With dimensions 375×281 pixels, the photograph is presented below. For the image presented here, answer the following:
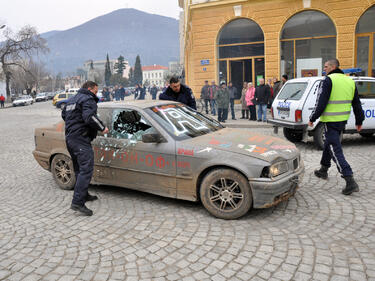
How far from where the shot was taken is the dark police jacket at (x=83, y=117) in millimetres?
4730

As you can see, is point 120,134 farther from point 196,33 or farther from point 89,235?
point 196,33

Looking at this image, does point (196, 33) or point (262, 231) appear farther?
point (196, 33)

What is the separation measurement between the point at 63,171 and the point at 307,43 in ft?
52.8

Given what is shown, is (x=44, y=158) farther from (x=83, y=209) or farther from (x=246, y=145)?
(x=246, y=145)

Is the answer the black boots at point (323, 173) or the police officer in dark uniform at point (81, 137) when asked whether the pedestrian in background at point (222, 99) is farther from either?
the police officer in dark uniform at point (81, 137)

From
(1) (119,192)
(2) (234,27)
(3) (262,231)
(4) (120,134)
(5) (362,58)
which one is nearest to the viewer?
(3) (262,231)

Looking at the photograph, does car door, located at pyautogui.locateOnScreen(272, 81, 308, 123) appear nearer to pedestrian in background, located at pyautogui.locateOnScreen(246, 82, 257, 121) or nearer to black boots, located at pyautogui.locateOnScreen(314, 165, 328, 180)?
black boots, located at pyautogui.locateOnScreen(314, 165, 328, 180)

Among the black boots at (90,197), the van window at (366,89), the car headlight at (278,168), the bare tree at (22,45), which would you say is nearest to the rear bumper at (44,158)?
the black boots at (90,197)

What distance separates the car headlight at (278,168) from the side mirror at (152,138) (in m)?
1.52

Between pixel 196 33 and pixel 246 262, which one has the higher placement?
pixel 196 33

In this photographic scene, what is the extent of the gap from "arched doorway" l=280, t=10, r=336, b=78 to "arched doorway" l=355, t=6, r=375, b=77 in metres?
1.15

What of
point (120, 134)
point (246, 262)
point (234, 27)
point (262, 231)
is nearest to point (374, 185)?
point (262, 231)

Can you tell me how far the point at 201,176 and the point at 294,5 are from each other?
16.4m

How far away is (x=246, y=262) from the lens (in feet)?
11.3
